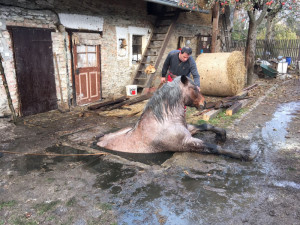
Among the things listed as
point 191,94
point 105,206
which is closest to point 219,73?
point 191,94

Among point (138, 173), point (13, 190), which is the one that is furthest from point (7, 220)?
point (138, 173)

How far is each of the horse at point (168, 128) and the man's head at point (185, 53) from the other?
137cm

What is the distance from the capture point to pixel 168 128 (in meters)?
4.29

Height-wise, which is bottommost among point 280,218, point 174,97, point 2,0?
point 280,218

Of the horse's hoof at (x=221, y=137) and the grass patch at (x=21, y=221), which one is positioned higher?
the horse's hoof at (x=221, y=137)

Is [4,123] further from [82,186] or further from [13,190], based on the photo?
[82,186]

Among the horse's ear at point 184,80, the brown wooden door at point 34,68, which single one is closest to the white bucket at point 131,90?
the brown wooden door at point 34,68

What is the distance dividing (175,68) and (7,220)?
4639 millimetres

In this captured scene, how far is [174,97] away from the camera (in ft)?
14.2

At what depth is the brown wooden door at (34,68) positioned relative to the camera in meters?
6.76

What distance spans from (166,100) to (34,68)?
15.4 feet

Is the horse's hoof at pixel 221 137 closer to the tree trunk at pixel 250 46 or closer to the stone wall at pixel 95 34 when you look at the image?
the stone wall at pixel 95 34

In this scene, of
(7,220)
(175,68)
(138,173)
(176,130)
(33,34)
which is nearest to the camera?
(7,220)

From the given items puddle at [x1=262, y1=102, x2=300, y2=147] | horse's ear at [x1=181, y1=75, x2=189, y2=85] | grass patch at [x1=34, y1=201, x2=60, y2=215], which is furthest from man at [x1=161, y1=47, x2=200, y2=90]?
grass patch at [x1=34, y1=201, x2=60, y2=215]
